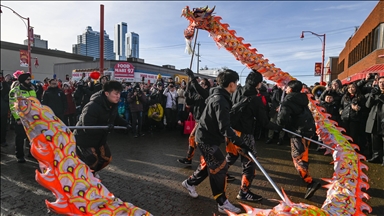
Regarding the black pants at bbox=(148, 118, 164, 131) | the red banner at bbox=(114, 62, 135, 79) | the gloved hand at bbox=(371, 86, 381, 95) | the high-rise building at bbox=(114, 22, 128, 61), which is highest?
the high-rise building at bbox=(114, 22, 128, 61)

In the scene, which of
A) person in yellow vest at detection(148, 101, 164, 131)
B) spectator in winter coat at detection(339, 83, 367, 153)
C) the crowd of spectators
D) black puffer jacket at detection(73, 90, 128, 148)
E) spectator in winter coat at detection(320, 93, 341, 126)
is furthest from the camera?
person in yellow vest at detection(148, 101, 164, 131)

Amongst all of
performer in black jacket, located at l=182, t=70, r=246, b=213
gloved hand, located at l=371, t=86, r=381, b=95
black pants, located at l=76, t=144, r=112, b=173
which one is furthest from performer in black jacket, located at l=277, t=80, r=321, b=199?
black pants, located at l=76, t=144, r=112, b=173

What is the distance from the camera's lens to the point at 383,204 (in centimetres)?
371

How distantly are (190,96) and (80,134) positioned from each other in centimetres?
268

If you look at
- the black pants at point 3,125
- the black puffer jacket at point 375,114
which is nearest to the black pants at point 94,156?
the black pants at point 3,125

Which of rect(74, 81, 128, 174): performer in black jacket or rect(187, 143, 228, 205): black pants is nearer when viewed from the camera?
rect(187, 143, 228, 205): black pants

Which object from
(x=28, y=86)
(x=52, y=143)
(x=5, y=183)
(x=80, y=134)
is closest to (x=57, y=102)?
(x=28, y=86)

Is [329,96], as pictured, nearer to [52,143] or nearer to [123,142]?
[123,142]

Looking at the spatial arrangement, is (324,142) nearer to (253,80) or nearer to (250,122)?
Answer: (250,122)

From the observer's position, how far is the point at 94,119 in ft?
11.5

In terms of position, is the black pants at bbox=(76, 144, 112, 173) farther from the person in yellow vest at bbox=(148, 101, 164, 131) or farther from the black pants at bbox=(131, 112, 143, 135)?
the person in yellow vest at bbox=(148, 101, 164, 131)

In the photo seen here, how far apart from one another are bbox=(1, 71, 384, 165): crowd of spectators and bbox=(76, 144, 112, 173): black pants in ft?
2.57

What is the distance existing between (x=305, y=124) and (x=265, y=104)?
1291 millimetres

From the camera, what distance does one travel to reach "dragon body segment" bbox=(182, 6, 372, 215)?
1649 millimetres
